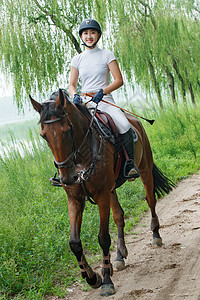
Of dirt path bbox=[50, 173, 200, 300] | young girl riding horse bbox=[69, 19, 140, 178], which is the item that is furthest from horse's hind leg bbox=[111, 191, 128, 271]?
young girl riding horse bbox=[69, 19, 140, 178]

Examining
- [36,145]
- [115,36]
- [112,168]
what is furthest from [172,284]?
[115,36]

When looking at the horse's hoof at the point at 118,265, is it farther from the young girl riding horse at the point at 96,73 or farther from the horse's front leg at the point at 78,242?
the young girl riding horse at the point at 96,73

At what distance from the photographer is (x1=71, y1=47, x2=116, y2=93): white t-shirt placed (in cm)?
446

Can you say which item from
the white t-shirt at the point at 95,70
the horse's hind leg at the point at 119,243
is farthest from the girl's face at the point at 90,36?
the horse's hind leg at the point at 119,243

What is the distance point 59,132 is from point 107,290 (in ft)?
6.17

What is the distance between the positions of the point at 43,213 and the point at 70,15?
190 inches

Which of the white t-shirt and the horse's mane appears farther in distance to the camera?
the white t-shirt

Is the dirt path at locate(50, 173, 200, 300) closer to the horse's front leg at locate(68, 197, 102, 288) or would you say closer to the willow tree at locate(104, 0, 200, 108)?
the horse's front leg at locate(68, 197, 102, 288)

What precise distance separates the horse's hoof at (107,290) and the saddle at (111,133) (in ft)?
4.15

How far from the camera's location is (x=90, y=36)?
4523mm

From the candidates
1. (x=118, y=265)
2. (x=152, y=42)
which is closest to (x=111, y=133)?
(x=118, y=265)

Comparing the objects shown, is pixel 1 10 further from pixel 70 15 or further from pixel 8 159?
pixel 8 159

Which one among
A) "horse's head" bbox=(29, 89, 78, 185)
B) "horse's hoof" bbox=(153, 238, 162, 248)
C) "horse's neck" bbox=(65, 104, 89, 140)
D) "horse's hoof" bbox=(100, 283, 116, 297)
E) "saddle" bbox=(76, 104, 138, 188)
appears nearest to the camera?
"horse's head" bbox=(29, 89, 78, 185)

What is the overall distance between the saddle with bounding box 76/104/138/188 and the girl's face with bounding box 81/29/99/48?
0.87 metres
